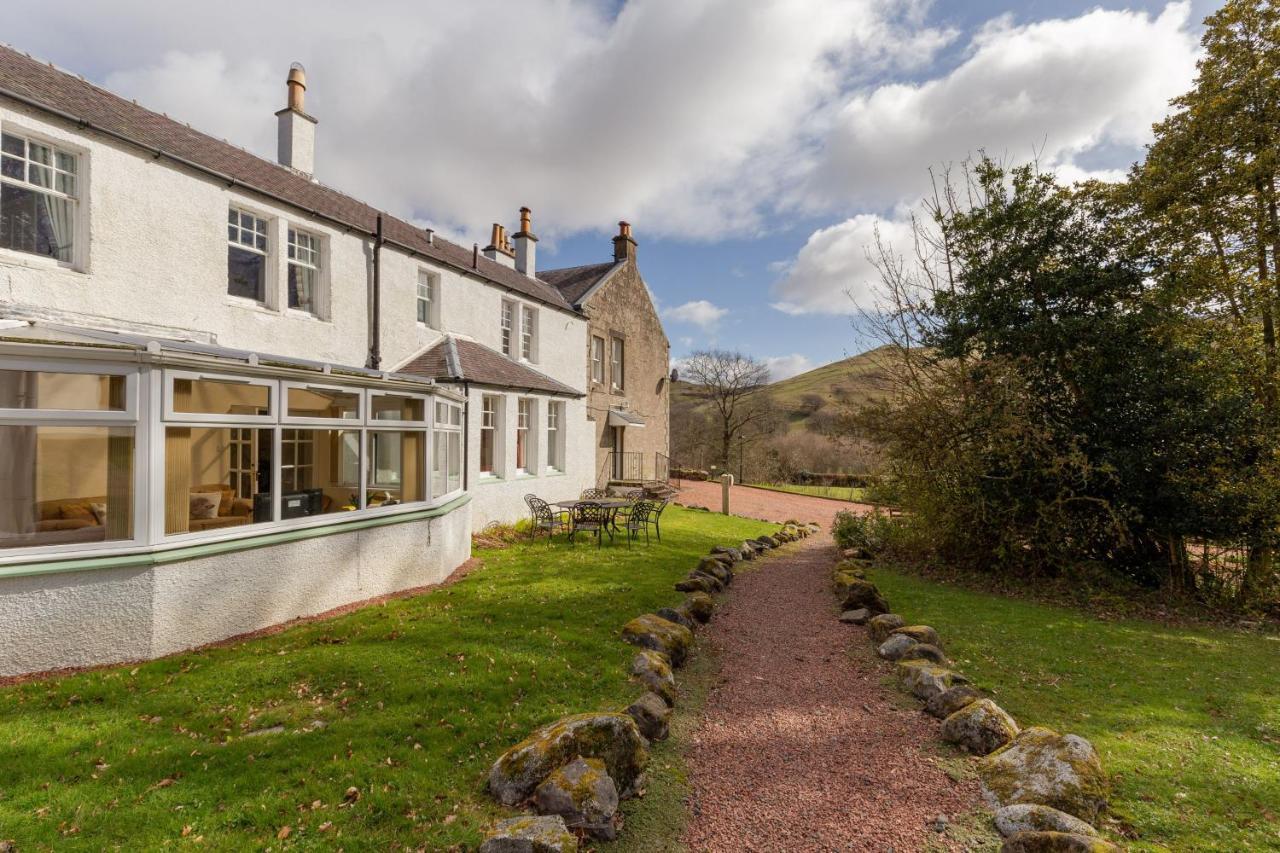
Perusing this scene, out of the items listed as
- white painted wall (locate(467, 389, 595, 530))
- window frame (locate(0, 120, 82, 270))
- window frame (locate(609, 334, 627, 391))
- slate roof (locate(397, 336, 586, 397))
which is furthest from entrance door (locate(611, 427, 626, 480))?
window frame (locate(0, 120, 82, 270))

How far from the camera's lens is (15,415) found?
578 centimetres

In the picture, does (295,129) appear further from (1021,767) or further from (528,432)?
(1021,767)

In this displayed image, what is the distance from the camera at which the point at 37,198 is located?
26.5ft

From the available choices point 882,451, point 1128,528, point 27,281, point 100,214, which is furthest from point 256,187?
point 1128,528

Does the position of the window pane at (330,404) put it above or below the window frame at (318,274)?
below

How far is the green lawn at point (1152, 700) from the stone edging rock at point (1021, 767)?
0.98ft

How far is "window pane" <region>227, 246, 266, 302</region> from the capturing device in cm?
1048

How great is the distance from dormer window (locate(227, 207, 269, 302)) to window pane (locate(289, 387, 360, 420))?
3498mm

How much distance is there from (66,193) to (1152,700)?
49.6 ft

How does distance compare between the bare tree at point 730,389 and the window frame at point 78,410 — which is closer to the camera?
the window frame at point 78,410

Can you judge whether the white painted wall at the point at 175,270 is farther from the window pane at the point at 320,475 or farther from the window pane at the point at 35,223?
the window pane at the point at 320,475

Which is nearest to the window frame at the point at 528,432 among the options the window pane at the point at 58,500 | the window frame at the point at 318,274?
the window frame at the point at 318,274

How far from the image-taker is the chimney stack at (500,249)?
20.7m

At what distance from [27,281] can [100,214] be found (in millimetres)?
1390
